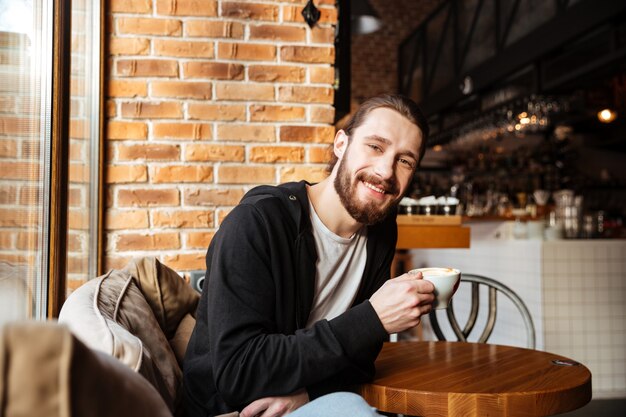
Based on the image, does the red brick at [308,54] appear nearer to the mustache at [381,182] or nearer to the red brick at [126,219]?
the red brick at [126,219]

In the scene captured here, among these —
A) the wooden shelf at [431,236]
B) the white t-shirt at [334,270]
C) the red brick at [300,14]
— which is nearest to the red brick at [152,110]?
the red brick at [300,14]

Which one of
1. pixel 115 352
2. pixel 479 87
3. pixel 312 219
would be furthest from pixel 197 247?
pixel 479 87

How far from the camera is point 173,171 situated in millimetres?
2311

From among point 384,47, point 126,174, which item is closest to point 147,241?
point 126,174

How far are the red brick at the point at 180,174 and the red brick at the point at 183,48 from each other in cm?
47

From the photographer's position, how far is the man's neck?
5.11 ft

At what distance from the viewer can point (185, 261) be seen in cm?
231

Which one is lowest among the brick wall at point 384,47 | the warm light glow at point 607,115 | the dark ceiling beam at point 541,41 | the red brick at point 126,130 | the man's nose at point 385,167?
the man's nose at point 385,167

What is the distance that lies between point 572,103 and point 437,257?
239 centimetres

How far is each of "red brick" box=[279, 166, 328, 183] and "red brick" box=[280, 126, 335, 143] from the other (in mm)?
121

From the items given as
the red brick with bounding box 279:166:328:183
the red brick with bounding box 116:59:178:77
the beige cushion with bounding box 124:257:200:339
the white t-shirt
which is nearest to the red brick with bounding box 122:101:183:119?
the red brick with bounding box 116:59:178:77

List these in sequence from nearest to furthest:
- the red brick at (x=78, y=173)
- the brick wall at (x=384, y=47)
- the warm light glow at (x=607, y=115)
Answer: the red brick at (x=78, y=173), the warm light glow at (x=607, y=115), the brick wall at (x=384, y=47)

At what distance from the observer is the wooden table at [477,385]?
4.22 feet

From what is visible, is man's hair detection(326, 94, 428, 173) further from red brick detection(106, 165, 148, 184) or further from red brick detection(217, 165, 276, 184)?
red brick detection(106, 165, 148, 184)
